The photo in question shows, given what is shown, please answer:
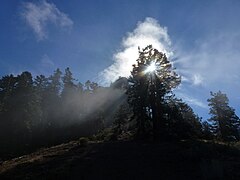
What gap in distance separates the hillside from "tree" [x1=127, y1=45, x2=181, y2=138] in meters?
7.92

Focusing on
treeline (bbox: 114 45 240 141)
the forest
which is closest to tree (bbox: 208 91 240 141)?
the forest

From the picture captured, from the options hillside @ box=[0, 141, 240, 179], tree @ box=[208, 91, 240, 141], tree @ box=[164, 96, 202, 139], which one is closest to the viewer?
hillside @ box=[0, 141, 240, 179]

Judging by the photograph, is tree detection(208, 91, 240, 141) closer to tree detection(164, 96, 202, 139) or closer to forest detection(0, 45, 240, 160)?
forest detection(0, 45, 240, 160)

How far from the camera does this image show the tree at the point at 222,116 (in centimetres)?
6412

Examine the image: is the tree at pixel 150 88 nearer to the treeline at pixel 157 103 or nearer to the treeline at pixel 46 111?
the treeline at pixel 157 103

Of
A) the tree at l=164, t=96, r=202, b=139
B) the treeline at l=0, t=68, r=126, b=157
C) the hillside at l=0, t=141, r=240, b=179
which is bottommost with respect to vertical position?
the hillside at l=0, t=141, r=240, b=179

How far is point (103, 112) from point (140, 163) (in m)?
59.4

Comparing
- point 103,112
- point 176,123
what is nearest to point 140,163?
point 176,123

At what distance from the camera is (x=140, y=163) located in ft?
85.7

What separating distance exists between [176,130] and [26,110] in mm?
43058

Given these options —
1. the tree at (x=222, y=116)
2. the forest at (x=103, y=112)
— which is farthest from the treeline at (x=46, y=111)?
the tree at (x=222, y=116)

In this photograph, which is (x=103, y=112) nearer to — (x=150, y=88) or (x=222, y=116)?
(x=222, y=116)

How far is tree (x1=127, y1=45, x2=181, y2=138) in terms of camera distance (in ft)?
132

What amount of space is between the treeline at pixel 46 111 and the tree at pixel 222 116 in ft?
81.9
